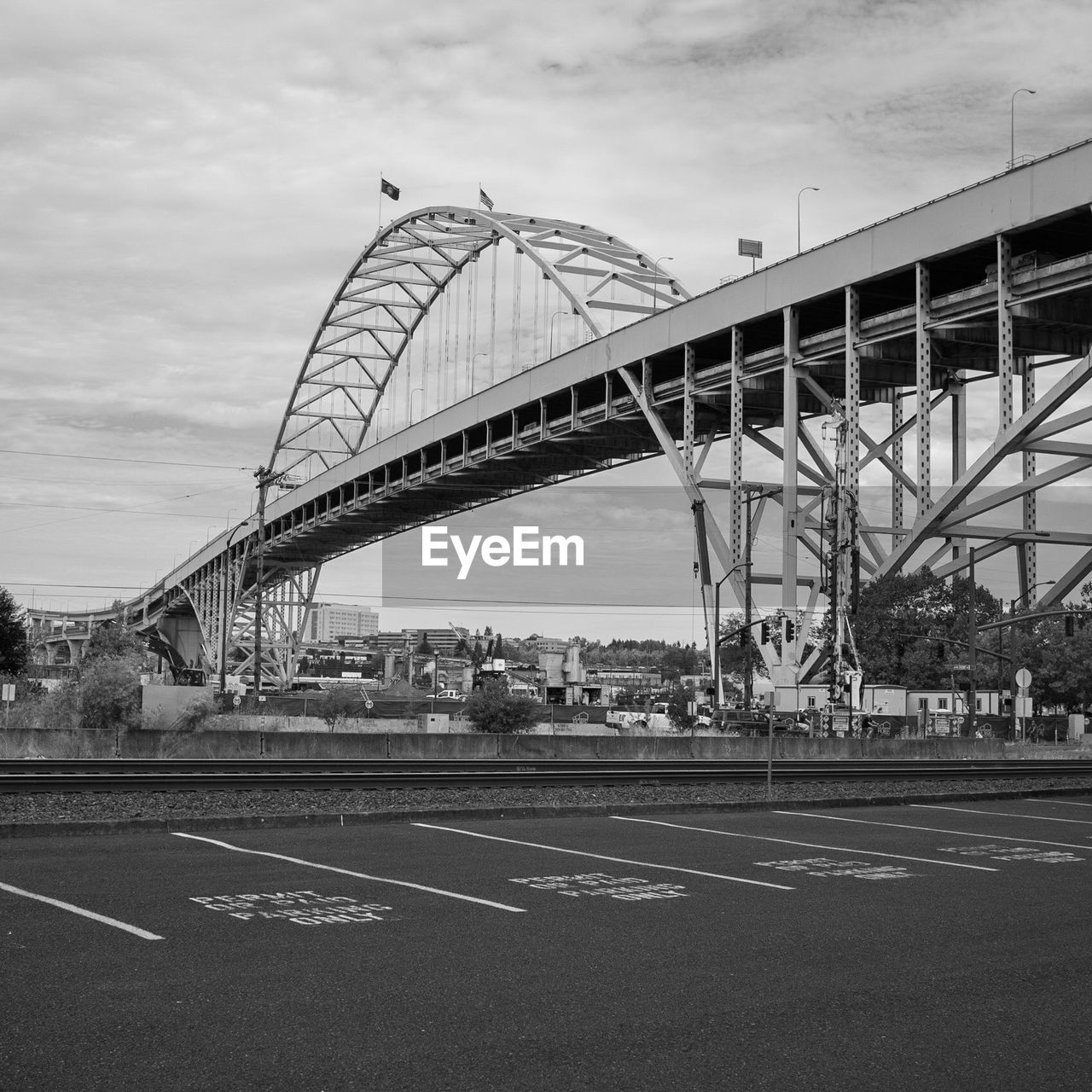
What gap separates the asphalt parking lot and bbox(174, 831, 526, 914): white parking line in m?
0.05

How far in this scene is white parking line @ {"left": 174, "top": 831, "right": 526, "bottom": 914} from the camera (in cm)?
1032

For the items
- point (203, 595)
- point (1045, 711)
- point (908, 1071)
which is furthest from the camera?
point (203, 595)

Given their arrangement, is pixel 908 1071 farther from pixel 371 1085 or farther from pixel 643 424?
pixel 643 424

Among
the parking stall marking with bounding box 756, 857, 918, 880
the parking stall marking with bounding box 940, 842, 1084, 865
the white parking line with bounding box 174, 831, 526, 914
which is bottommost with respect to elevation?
the parking stall marking with bounding box 940, 842, 1084, 865

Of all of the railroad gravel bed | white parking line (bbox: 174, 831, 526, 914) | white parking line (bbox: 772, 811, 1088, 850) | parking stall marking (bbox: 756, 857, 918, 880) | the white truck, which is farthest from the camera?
the white truck

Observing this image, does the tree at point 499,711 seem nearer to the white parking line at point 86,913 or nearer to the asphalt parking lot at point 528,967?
the asphalt parking lot at point 528,967

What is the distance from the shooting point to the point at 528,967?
317 inches

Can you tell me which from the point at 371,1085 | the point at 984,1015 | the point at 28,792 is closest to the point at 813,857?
the point at 984,1015

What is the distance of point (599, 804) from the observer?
18.4 metres

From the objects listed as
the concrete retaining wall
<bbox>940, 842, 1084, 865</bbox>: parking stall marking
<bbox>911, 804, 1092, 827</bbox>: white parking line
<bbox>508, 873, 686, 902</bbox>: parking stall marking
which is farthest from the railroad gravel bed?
the concrete retaining wall

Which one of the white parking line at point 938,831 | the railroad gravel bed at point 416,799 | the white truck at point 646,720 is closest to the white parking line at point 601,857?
the railroad gravel bed at point 416,799

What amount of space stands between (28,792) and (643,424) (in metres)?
40.5

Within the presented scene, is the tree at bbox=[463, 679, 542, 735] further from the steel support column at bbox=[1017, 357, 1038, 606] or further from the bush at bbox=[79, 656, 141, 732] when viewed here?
the steel support column at bbox=[1017, 357, 1038, 606]

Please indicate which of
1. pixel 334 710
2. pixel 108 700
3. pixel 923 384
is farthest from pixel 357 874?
pixel 334 710
